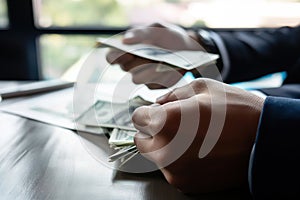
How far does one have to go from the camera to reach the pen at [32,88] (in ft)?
3.08

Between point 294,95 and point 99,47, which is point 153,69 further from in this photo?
point 294,95

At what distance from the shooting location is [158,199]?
0.50 meters

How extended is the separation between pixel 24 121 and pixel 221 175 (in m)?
0.45

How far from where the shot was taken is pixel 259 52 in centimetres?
104

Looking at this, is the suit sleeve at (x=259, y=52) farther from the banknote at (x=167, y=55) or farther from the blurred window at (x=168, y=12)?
the blurred window at (x=168, y=12)

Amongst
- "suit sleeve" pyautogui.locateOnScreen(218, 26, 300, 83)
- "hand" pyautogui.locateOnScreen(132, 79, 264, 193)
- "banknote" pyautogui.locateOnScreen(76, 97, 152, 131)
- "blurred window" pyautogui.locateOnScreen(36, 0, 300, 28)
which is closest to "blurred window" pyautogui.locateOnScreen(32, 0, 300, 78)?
"blurred window" pyautogui.locateOnScreen(36, 0, 300, 28)

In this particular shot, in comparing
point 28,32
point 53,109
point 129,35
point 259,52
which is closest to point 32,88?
point 53,109

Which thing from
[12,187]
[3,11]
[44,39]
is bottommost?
[44,39]

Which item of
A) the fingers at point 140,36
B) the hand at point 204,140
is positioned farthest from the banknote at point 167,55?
the hand at point 204,140

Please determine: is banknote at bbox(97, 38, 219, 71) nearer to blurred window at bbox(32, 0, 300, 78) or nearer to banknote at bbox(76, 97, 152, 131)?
banknote at bbox(76, 97, 152, 131)

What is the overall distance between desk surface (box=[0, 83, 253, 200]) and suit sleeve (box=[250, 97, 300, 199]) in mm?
61

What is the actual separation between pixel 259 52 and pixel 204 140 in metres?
0.63

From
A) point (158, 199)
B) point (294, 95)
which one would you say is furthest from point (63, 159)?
point (294, 95)

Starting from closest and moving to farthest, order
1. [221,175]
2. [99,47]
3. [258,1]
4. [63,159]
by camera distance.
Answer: [221,175] < [63,159] < [99,47] < [258,1]
